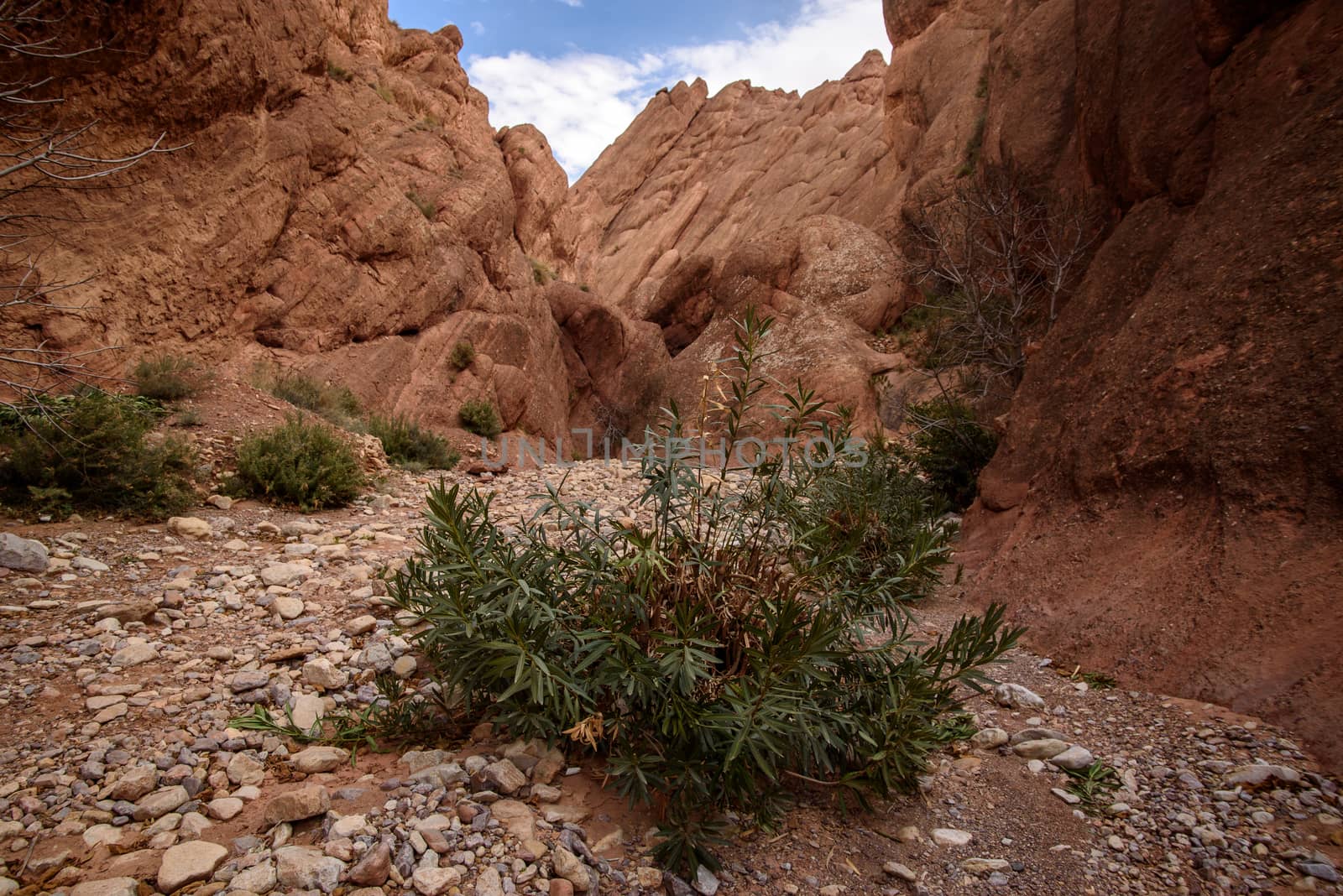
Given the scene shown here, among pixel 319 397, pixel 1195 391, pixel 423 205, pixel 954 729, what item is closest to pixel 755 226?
pixel 423 205

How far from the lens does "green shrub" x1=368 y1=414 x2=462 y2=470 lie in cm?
960

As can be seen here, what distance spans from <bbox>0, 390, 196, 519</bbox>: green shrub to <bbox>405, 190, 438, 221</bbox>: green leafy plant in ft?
31.9

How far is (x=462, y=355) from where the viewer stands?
1389 centimetres

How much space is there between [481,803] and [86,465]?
4563 mm

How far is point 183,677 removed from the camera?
2.82 m

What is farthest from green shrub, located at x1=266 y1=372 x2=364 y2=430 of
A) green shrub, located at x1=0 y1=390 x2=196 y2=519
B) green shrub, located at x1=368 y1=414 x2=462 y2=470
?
green shrub, located at x1=0 y1=390 x2=196 y2=519

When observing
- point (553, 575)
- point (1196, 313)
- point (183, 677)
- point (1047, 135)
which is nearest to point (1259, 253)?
point (1196, 313)

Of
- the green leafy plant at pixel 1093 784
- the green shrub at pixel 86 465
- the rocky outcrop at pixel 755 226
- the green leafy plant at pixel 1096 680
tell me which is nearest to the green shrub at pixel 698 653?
the green leafy plant at pixel 1093 784

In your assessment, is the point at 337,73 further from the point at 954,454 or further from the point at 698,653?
the point at 698,653

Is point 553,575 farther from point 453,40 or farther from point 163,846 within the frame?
point 453,40

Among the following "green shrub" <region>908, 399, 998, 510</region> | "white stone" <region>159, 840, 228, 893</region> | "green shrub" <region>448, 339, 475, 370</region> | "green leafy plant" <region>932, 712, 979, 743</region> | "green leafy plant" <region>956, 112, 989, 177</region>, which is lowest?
"white stone" <region>159, 840, 228, 893</region>

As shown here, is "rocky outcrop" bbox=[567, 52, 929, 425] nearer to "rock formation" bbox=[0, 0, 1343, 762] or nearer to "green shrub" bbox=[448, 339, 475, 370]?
"rock formation" bbox=[0, 0, 1343, 762]

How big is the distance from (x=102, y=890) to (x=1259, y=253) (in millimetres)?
5515

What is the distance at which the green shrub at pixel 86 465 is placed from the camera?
4.55 meters
